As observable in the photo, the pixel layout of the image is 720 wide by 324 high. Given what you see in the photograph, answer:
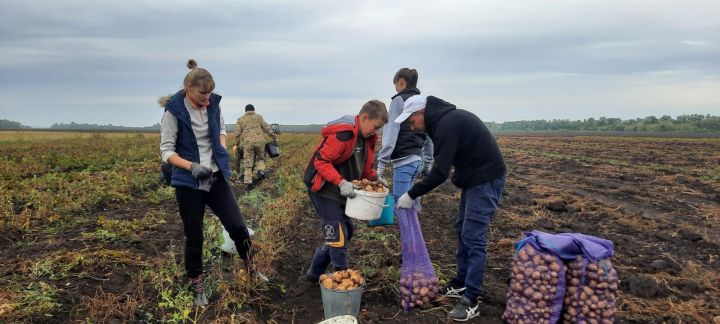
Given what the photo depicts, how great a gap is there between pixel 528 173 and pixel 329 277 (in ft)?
38.1

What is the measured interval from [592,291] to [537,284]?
36 centimetres

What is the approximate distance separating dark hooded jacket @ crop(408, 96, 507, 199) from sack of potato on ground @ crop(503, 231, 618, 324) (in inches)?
24.9

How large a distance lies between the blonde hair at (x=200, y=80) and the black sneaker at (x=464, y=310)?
2.54 meters

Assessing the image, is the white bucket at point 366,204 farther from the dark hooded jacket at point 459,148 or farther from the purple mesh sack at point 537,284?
the purple mesh sack at point 537,284

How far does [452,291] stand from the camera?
3.96m

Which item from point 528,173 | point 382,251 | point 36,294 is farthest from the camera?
point 528,173

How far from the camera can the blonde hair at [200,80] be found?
327 cm

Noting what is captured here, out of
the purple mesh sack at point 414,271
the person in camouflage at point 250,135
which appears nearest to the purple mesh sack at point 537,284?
the purple mesh sack at point 414,271

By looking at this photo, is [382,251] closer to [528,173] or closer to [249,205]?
[249,205]

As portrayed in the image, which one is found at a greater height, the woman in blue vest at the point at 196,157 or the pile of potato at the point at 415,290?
the woman in blue vest at the point at 196,157

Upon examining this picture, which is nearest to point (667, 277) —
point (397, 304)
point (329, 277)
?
point (397, 304)

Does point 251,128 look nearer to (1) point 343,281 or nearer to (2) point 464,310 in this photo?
(1) point 343,281

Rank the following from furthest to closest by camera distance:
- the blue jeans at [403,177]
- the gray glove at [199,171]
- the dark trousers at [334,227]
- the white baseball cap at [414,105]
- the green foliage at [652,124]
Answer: the green foliage at [652,124] < the blue jeans at [403,177] < the dark trousers at [334,227] < the white baseball cap at [414,105] < the gray glove at [199,171]

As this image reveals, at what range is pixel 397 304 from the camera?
13.0ft
